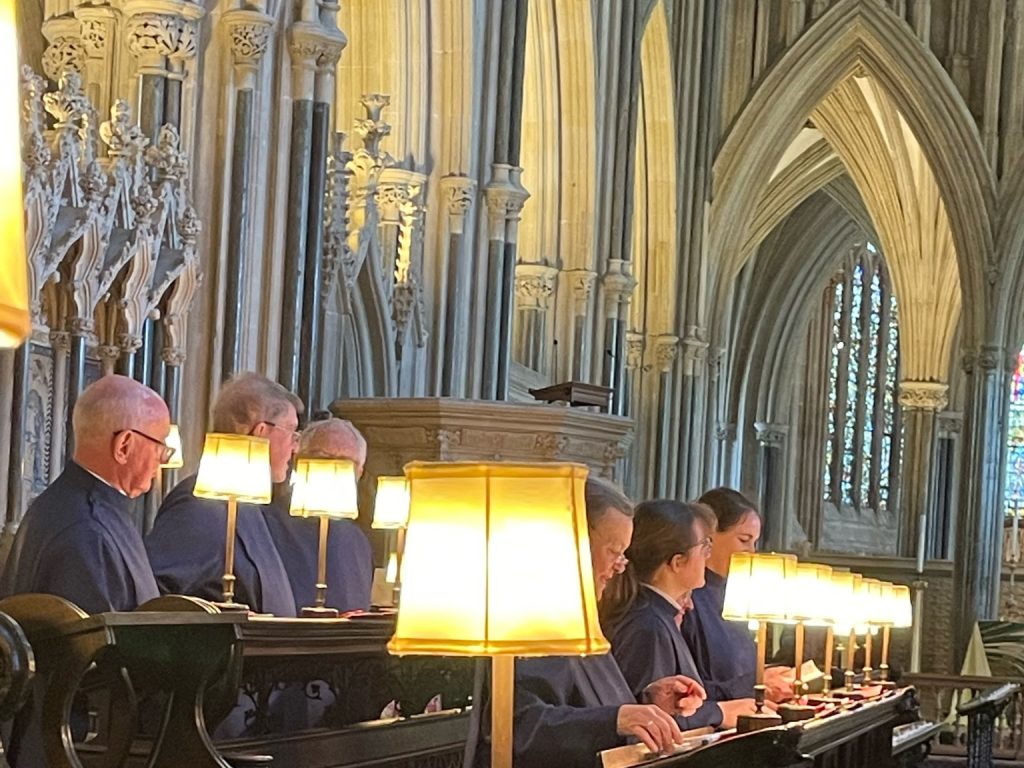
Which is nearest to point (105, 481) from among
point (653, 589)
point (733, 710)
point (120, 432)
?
point (120, 432)

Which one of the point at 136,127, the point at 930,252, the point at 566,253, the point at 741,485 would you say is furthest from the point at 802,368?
the point at 136,127

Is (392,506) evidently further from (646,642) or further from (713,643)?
(646,642)

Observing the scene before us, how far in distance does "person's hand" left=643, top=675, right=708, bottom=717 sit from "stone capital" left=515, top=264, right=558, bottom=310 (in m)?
13.3

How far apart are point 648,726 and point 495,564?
1.19 m

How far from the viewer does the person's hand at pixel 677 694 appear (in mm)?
4055

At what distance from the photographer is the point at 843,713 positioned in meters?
5.48

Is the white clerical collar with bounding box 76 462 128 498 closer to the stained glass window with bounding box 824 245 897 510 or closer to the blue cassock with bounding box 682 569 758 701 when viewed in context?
the blue cassock with bounding box 682 569 758 701

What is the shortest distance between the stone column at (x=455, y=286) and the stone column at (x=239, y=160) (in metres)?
4.00

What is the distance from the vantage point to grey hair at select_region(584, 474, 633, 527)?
3.64 metres

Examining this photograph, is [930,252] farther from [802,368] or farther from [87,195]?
[87,195]

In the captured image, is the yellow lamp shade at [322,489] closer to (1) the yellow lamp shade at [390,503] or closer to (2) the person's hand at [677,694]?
(1) the yellow lamp shade at [390,503]

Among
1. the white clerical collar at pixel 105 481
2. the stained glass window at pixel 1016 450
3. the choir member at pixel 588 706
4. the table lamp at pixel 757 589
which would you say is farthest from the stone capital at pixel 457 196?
the stained glass window at pixel 1016 450

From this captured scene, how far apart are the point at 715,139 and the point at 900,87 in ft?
6.77

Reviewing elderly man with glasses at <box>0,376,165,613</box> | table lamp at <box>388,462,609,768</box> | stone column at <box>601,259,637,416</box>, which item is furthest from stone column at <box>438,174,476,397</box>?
table lamp at <box>388,462,609,768</box>
